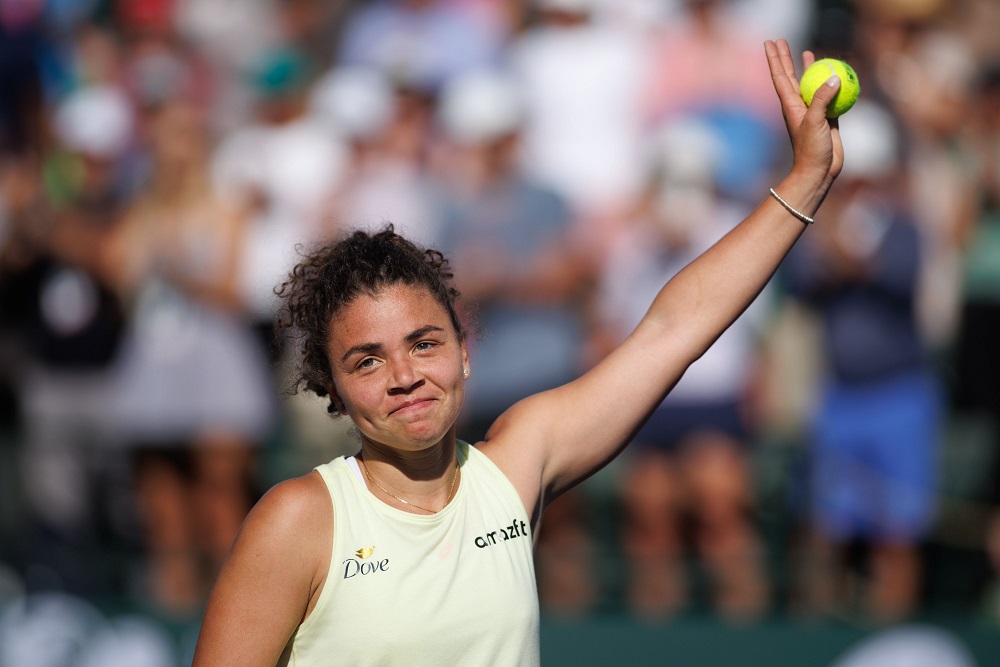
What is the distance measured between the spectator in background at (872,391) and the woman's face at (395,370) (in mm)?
4113

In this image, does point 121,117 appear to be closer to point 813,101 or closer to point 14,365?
point 14,365

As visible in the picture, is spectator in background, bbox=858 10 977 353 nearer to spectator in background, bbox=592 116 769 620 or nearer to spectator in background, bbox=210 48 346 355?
spectator in background, bbox=592 116 769 620

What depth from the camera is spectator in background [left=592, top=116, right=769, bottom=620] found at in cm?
610

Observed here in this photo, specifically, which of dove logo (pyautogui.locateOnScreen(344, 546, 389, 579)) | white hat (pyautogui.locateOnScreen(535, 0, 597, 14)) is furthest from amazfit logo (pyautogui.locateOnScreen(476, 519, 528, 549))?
white hat (pyautogui.locateOnScreen(535, 0, 597, 14))

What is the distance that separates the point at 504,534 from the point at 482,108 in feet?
14.9

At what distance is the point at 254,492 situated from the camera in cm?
675

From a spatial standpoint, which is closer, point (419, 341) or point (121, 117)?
point (419, 341)

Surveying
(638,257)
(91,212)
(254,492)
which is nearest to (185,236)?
(91,212)

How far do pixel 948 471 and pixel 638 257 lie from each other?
2.25 meters

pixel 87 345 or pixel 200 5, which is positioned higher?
pixel 200 5

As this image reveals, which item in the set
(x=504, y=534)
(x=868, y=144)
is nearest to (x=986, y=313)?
(x=868, y=144)

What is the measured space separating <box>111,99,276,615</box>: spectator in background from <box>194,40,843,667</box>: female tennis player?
4.07 m

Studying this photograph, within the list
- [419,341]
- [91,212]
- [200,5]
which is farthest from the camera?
[200,5]

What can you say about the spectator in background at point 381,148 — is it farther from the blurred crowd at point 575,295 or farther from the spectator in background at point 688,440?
the spectator in background at point 688,440
